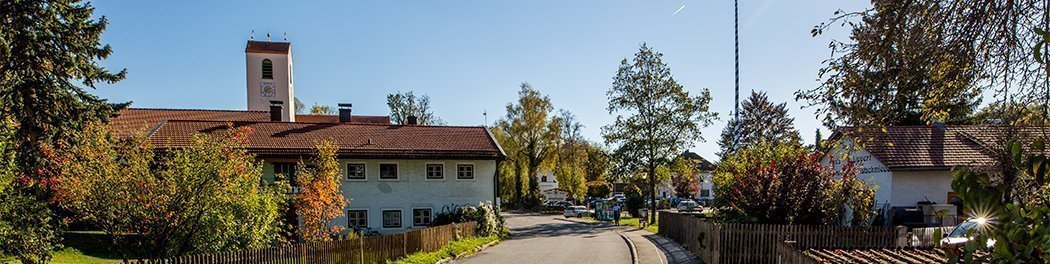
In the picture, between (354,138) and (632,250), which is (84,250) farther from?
(632,250)

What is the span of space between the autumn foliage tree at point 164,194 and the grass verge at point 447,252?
14.8 feet

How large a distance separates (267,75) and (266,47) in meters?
2.21

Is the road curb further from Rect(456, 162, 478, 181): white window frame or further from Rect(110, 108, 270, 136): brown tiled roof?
Rect(110, 108, 270, 136): brown tiled roof

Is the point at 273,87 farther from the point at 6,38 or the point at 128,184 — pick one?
the point at 128,184

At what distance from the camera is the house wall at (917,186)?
80.9 ft

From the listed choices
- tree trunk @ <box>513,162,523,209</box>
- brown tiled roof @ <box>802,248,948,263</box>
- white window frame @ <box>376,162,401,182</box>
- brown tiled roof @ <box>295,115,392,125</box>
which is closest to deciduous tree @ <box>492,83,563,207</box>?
tree trunk @ <box>513,162,523,209</box>

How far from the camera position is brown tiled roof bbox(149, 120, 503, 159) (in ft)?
95.2

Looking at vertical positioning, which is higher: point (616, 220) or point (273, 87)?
point (273, 87)

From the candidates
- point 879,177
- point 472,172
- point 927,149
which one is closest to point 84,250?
point 472,172

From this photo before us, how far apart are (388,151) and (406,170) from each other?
129 cm

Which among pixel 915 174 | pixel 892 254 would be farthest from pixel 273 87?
pixel 892 254

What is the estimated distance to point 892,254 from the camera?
10.1 metres

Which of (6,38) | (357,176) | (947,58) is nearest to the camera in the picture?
(947,58)

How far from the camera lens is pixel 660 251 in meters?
21.0
